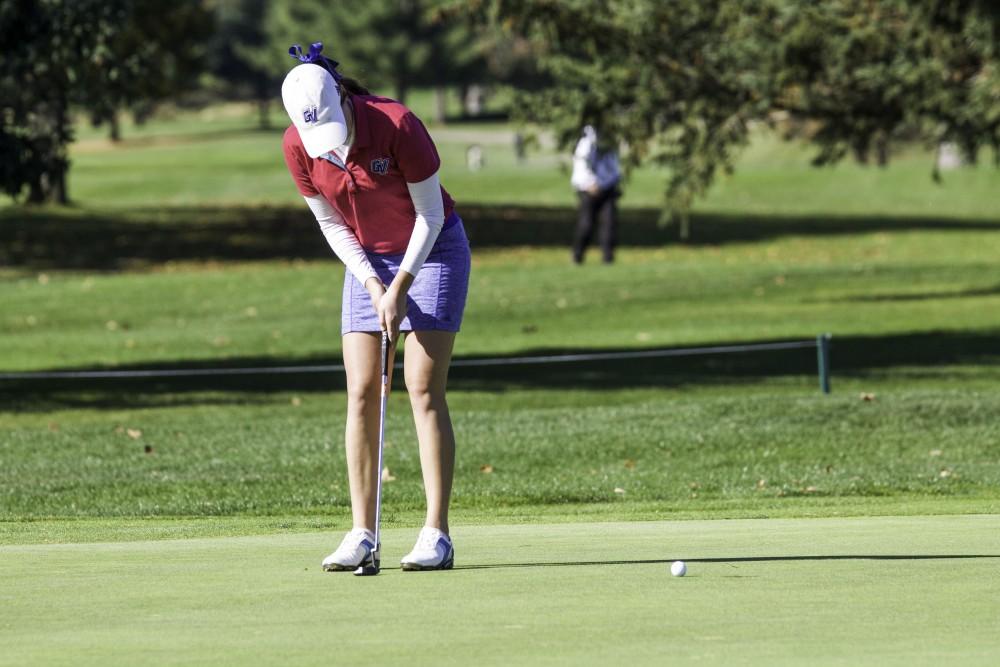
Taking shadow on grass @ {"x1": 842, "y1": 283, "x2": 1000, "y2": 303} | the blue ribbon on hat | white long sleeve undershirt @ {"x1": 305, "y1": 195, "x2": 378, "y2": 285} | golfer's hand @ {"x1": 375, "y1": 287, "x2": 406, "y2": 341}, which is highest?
the blue ribbon on hat

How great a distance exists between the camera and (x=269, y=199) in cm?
5100

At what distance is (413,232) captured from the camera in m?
6.93

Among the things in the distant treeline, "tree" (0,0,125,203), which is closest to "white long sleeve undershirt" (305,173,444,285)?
"tree" (0,0,125,203)

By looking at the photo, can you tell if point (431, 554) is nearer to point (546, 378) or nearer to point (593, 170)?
point (546, 378)

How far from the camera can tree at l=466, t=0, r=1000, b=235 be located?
23.4 m

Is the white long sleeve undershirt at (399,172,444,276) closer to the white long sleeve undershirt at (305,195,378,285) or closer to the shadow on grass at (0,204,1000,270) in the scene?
the white long sleeve undershirt at (305,195,378,285)

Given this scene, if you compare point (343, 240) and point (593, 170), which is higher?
point (343, 240)

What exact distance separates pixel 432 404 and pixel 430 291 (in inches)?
17.3

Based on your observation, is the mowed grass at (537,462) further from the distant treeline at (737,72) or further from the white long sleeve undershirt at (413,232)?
the distant treeline at (737,72)

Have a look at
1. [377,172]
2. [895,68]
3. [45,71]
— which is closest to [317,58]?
[377,172]

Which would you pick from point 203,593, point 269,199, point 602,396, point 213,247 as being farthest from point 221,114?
point 203,593

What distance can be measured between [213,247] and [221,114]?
329ft

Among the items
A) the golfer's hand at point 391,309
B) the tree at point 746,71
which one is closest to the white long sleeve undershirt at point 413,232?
the golfer's hand at point 391,309

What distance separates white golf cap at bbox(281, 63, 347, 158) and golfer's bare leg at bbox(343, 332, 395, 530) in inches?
34.5
